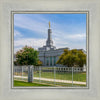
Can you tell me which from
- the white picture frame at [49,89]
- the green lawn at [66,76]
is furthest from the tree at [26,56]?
the white picture frame at [49,89]

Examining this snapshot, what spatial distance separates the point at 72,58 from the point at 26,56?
2014 mm

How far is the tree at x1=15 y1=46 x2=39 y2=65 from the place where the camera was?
5.33m

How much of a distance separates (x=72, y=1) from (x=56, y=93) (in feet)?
3.11

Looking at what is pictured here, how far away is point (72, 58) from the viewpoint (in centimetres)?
576

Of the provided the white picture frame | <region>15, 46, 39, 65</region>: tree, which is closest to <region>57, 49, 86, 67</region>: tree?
<region>15, 46, 39, 65</region>: tree

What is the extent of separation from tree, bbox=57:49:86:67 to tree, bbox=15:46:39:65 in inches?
40.4

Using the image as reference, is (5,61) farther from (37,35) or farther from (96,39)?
(37,35)

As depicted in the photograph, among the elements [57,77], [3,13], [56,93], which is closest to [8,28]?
[3,13]

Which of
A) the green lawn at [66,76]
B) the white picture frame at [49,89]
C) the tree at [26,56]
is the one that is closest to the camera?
the white picture frame at [49,89]

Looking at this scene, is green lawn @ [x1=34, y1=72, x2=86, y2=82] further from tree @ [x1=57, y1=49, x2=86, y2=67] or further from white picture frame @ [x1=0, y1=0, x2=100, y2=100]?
white picture frame @ [x1=0, y1=0, x2=100, y2=100]

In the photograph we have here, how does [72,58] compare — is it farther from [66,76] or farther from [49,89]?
[49,89]

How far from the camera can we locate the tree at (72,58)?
5369 millimetres

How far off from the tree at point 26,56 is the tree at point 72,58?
1027 millimetres

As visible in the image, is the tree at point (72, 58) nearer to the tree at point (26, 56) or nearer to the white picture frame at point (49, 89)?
the tree at point (26, 56)
